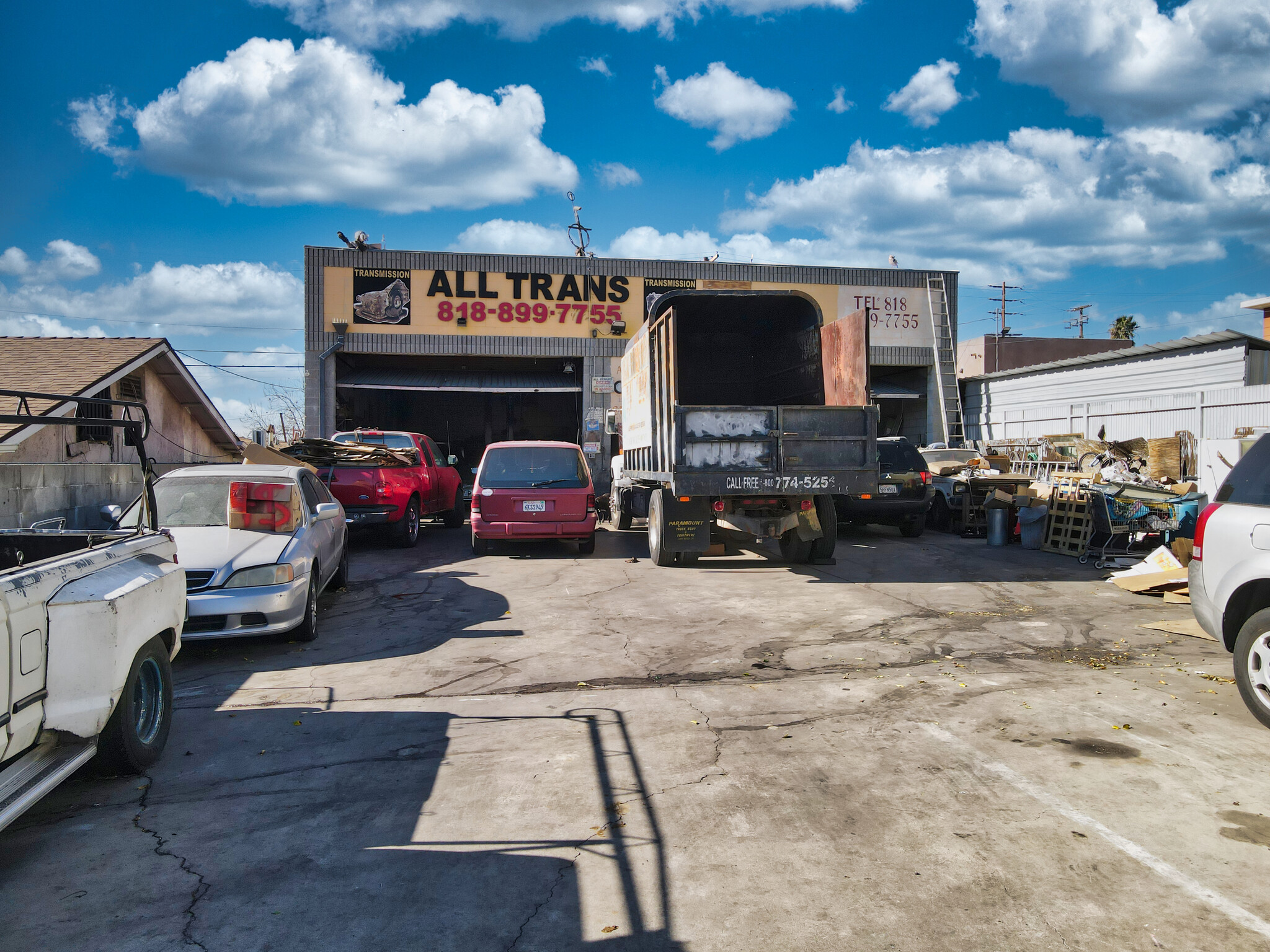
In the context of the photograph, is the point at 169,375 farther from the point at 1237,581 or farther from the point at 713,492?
the point at 1237,581

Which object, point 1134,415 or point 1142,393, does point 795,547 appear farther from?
point 1142,393

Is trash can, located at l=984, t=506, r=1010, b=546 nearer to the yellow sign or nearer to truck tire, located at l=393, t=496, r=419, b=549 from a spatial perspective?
truck tire, located at l=393, t=496, r=419, b=549

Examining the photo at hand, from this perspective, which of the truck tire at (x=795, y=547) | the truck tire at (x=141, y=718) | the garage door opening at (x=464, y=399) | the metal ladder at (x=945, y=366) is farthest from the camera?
the metal ladder at (x=945, y=366)

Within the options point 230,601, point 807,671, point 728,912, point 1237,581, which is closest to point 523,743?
point 728,912

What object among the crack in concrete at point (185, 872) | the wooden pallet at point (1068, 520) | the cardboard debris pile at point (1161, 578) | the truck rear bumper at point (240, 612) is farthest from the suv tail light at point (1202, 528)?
the wooden pallet at point (1068, 520)

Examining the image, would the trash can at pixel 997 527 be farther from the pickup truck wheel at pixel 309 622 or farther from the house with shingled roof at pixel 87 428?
the house with shingled roof at pixel 87 428

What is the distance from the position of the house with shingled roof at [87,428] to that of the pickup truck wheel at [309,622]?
340cm

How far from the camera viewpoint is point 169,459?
1572 cm

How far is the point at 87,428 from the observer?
44.1 feet

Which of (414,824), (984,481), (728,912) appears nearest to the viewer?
(728,912)

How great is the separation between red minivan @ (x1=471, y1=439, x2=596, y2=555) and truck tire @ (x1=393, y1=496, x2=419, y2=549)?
5.67 ft

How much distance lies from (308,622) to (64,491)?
6.25 metres

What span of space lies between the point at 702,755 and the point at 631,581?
5.66 metres

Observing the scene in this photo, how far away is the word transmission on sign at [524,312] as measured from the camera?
23.2 m
